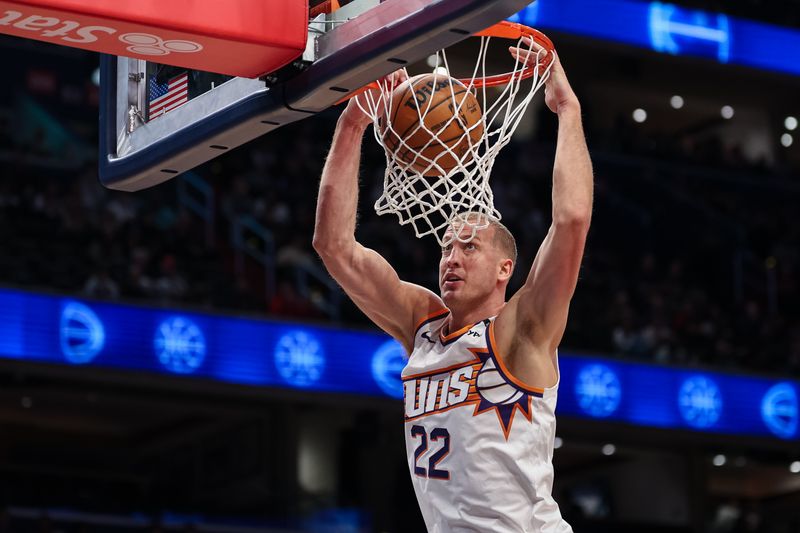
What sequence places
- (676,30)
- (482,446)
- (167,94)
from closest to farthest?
(482,446)
(167,94)
(676,30)

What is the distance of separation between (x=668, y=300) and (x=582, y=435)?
2.24m

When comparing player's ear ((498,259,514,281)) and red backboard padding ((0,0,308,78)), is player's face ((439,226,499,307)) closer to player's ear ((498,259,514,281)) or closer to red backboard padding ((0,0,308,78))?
player's ear ((498,259,514,281))

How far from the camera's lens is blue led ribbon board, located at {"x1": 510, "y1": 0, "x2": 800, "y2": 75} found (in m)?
18.7

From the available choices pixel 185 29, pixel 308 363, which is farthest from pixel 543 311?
pixel 308 363

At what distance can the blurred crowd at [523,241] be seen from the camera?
14.4 metres

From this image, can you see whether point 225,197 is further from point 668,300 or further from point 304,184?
point 668,300

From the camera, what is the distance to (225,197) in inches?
667

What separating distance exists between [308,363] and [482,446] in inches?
390

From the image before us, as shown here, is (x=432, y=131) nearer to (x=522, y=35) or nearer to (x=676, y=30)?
(x=522, y=35)

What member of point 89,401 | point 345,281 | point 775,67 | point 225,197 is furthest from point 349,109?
point 775,67

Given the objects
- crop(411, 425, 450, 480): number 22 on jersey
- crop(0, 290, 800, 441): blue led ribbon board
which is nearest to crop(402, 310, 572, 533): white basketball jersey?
crop(411, 425, 450, 480): number 22 on jersey

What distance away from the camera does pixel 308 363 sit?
14.2 meters

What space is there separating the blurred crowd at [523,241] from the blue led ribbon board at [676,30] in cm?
205

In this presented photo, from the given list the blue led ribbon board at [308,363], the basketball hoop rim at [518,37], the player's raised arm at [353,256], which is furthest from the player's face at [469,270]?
the blue led ribbon board at [308,363]
